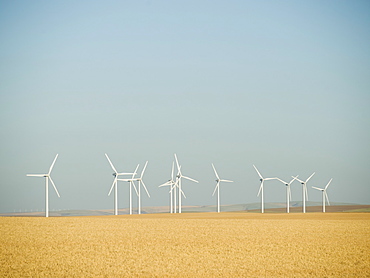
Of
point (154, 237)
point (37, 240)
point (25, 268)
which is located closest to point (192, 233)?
point (154, 237)

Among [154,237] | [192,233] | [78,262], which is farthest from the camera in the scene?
[192,233]

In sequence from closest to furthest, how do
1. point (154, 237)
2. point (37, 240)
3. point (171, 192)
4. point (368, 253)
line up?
point (368, 253) → point (37, 240) → point (154, 237) → point (171, 192)

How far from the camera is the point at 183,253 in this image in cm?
3162

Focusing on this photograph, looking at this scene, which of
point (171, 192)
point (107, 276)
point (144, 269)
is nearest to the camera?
point (107, 276)

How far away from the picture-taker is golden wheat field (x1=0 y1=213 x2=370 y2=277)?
84.6ft

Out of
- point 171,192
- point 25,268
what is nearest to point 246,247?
point 25,268

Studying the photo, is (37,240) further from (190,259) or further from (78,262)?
(190,259)

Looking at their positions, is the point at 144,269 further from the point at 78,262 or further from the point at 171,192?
the point at 171,192

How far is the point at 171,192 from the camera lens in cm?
10919

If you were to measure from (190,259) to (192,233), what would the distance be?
14.5 metres

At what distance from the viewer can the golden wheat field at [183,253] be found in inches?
1015

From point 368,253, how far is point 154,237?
53.5 ft

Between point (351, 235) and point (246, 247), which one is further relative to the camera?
point (351, 235)

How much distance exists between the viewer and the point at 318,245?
116ft
